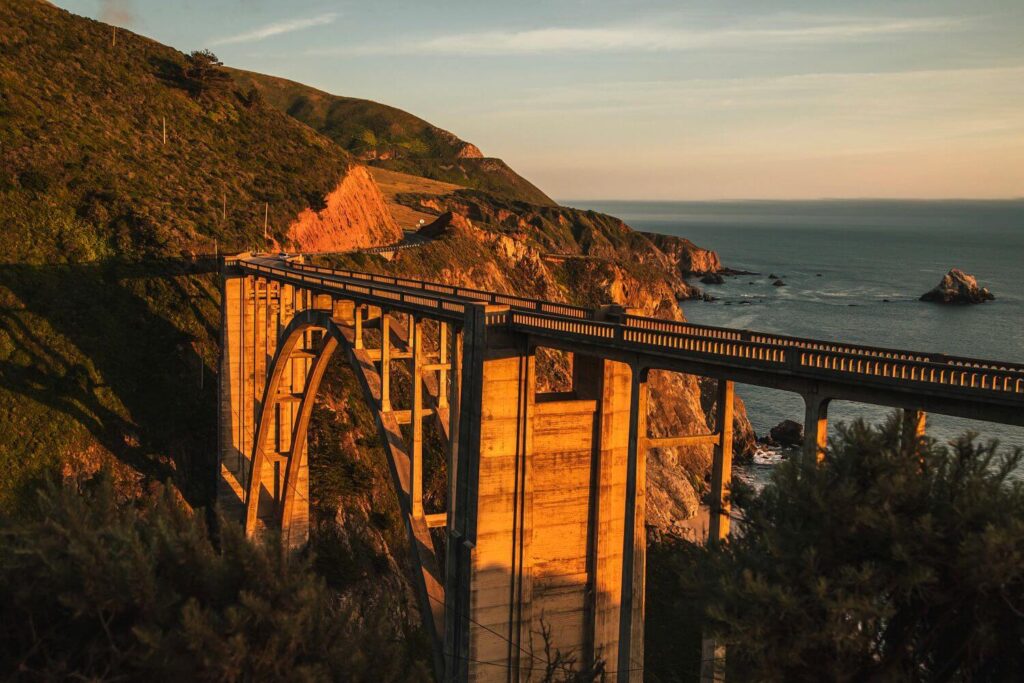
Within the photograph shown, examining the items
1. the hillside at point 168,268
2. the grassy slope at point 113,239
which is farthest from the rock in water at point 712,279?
the grassy slope at point 113,239

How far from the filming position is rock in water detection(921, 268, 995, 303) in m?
141

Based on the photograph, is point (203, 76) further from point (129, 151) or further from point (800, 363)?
point (800, 363)

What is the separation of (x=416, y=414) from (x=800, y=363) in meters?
12.7

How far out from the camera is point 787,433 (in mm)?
82188

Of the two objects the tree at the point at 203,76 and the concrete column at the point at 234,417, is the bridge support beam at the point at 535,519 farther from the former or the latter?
the tree at the point at 203,76

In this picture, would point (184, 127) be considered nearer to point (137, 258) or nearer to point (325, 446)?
point (137, 258)

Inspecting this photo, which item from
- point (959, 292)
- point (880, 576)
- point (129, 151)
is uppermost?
point (129, 151)

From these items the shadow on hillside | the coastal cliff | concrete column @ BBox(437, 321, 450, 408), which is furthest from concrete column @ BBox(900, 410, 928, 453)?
the coastal cliff

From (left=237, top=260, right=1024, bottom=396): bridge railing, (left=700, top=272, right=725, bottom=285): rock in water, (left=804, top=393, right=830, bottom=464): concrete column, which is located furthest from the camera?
(left=700, top=272, right=725, bottom=285): rock in water

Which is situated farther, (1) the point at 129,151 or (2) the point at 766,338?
(1) the point at 129,151

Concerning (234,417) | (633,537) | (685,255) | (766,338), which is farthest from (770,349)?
(685,255)

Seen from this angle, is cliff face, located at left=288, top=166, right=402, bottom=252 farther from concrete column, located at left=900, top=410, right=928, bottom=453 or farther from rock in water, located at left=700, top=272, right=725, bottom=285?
rock in water, located at left=700, top=272, right=725, bottom=285

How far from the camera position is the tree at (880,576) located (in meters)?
12.9

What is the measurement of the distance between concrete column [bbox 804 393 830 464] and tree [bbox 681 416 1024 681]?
45 centimetres
